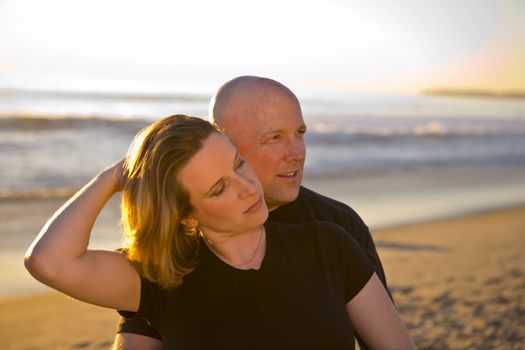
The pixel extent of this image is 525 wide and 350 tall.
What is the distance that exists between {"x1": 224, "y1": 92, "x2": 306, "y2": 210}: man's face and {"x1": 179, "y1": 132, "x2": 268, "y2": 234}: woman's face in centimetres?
84

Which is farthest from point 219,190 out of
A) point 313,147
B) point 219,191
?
point 313,147

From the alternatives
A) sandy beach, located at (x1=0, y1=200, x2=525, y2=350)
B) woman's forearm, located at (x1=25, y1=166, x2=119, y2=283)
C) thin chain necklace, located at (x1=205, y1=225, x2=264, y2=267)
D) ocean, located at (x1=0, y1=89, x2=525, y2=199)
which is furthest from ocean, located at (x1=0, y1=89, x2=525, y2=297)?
thin chain necklace, located at (x1=205, y1=225, x2=264, y2=267)

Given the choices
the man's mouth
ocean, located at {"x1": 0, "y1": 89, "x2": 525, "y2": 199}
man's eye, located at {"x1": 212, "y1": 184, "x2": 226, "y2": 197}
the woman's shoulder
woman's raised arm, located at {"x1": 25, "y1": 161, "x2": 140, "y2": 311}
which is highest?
man's eye, located at {"x1": 212, "y1": 184, "x2": 226, "y2": 197}

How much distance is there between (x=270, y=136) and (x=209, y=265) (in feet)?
3.41

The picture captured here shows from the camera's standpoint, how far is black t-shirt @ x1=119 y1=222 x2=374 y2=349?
8.39 feet

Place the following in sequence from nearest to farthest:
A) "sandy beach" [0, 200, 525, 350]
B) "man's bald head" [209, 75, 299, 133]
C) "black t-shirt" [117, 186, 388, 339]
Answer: "black t-shirt" [117, 186, 388, 339] → "man's bald head" [209, 75, 299, 133] → "sandy beach" [0, 200, 525, 350]

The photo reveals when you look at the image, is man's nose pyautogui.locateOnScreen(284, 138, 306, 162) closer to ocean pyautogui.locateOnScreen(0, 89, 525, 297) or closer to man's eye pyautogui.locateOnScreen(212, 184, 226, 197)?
man's eye pyautogui.locateOnScreen(212, 184, 226, 197)

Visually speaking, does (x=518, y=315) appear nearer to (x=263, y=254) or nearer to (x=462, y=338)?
(x=462, y=338)

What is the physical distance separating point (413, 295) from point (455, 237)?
3033 mm

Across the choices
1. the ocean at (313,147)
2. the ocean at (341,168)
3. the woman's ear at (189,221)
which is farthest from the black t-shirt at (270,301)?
the ocean at (313,147)

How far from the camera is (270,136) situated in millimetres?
3545

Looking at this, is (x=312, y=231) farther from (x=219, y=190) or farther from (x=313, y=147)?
(x=313, y=147)

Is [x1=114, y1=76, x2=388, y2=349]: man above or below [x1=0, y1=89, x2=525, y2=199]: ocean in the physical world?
above

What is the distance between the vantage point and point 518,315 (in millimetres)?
7176
